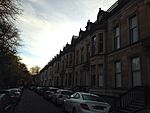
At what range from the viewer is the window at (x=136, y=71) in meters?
15.8

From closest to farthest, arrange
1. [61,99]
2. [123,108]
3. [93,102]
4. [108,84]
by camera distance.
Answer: [93,102] < [123,108] < [61,99] < [108,84]

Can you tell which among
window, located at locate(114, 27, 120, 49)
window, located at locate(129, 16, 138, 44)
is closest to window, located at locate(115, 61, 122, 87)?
window, located at locate(114, 27, 120, 49)

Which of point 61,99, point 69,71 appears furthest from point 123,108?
point 69,71

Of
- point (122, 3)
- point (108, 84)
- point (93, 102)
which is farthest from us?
point (108, 84)

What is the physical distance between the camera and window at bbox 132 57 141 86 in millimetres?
15773

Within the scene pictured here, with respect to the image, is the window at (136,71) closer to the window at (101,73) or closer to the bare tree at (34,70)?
the window at (101,73)

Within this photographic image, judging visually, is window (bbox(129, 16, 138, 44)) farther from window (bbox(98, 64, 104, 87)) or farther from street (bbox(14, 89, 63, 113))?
street (bbox(14, 89, 63, 113))

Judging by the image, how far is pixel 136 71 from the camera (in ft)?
53.1

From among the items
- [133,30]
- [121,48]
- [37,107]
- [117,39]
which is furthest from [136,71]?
[37,107]

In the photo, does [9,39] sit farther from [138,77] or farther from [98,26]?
[138,77]

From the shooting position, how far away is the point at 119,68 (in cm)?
1912

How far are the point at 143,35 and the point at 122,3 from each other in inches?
190

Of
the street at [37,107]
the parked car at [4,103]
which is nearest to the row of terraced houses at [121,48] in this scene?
the street at [37,107]

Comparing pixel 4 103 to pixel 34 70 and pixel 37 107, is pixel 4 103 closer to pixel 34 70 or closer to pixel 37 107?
pixel 37 107
